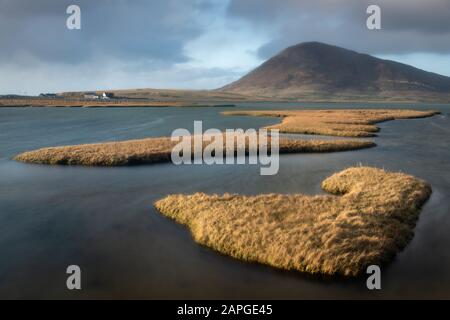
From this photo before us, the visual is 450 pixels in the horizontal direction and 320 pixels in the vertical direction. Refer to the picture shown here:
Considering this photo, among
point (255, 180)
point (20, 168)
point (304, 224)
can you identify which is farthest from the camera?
point (20, 168)

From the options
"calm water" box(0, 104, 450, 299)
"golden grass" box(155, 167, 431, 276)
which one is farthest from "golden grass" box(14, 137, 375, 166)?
"golden grass" box(155, 167, 431, 276)

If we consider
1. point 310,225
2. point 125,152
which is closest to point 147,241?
point 310,225

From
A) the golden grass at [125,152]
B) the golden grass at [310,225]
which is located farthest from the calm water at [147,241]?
the golden grass at [125,152]

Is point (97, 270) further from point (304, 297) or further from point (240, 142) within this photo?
point (240, 142)

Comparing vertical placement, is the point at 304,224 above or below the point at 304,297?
above
